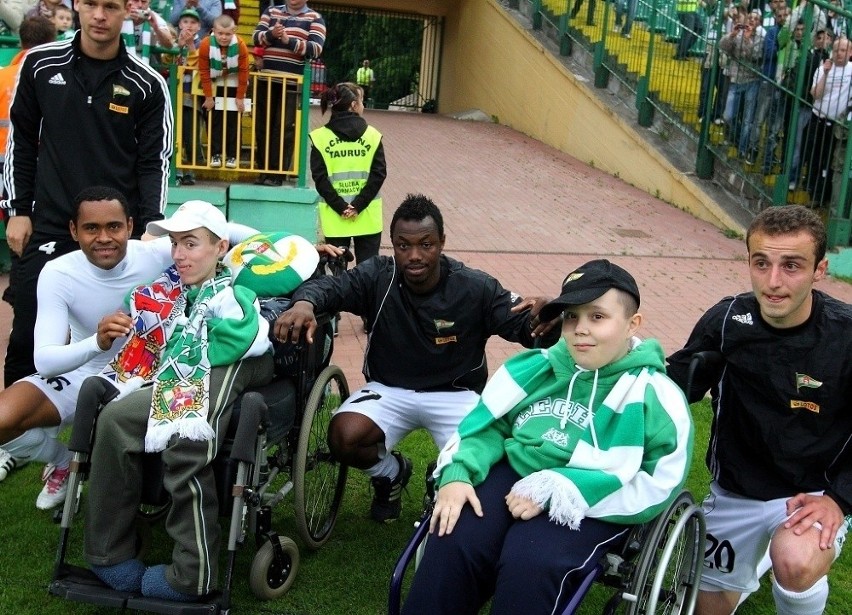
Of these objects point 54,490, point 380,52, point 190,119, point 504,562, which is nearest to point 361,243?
point 190,119

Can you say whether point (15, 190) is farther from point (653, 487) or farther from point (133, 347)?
point (653, 487)

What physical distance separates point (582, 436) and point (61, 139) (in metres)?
2.71

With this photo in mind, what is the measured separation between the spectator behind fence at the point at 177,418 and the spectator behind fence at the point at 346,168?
3.37 metres

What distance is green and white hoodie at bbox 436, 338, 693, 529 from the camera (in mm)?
3084

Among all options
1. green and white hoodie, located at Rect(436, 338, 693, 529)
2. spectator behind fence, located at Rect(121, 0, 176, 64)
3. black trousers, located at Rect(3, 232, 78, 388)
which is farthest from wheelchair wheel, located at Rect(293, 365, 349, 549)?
spectator behind fence, located at Rect(121, 0, 176, 64)

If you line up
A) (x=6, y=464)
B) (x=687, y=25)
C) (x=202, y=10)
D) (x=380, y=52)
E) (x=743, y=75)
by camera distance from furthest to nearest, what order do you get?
1. (x=380, y=52)
2. (x=687, y=25)
3. (x=743, y=75)
4. (x=202, y=10)
5. (x=6, y=464)

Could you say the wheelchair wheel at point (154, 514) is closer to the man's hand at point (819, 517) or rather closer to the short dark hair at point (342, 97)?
the man's hand at point (819, 517)

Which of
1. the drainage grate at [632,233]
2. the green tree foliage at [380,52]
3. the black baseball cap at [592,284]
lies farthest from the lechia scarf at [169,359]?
the green tree foliage at [380,52]

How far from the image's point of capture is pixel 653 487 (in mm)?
3094

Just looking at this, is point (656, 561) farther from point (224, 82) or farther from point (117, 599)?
point (224, 82)

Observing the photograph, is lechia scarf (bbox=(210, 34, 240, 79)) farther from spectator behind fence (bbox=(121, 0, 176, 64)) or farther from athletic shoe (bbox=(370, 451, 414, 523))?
athletic shoe (bbox=(370, 451, 414, 523))

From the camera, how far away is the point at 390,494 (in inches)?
175

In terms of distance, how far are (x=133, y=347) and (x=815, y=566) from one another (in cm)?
248

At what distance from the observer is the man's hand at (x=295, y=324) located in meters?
3.68
